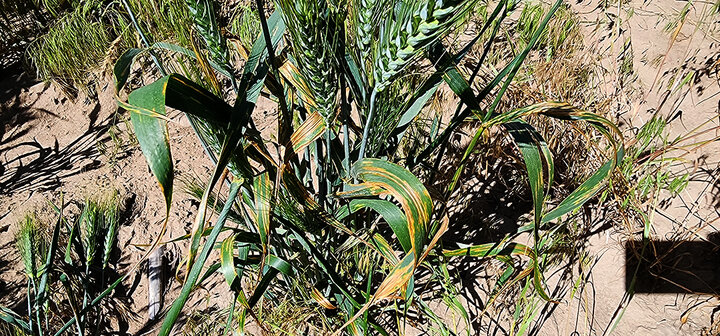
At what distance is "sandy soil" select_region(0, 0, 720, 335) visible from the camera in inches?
55.1

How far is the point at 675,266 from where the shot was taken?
141 centimetres

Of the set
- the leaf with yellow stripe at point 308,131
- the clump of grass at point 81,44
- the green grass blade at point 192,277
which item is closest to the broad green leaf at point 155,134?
the green grass blade at point 192,277

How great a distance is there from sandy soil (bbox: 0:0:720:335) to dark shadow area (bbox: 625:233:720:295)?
0.07 ft

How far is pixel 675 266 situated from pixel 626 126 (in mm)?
495

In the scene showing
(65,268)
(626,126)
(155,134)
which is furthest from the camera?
(626,126)

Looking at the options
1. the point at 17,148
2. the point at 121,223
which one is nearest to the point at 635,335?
the point at 121,223

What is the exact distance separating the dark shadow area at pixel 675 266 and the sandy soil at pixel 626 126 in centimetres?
2

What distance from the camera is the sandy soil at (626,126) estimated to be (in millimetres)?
1398

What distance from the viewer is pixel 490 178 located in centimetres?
167

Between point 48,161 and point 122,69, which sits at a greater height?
point 48,161

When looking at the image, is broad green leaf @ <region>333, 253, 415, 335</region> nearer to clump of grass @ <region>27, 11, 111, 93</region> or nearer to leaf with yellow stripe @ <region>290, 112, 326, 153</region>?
leaf with yellow stripe @ <region>290, 112, 326, 153</region>

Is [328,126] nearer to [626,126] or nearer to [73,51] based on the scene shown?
[626,126]

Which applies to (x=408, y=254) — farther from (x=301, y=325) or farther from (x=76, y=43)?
(x=76, y=43)

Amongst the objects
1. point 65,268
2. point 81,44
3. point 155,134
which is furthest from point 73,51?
point 155,134
